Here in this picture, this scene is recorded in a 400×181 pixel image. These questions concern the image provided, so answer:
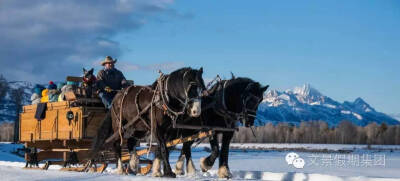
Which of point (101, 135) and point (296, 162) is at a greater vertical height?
point (101, 135)

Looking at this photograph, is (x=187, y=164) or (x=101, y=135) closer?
(x=187, y=164)

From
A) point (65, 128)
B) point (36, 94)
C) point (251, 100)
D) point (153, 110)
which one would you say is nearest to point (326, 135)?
point (36, 94)

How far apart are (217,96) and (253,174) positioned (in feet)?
7.28

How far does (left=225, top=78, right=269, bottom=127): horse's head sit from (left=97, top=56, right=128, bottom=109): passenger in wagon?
3.14m

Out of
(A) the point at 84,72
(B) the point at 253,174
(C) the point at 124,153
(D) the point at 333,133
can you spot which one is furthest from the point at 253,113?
(D) the point at 333,133

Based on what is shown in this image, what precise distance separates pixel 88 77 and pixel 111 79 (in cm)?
60

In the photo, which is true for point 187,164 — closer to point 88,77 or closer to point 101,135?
point 101,135

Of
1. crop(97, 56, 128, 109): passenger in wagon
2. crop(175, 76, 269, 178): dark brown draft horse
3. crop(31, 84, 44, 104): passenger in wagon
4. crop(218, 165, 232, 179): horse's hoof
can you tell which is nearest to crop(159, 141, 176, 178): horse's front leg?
crop(175, 76, 269, 178): dark brown draft horse

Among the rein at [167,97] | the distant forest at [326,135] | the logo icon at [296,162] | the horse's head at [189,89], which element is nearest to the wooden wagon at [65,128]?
the rein at [167,97]

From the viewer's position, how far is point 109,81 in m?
15.7

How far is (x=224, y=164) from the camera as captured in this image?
42.8 ft

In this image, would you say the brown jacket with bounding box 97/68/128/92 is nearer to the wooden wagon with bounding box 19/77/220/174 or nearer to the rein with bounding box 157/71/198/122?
the wooden wagon with bounding box 19/77/220/174

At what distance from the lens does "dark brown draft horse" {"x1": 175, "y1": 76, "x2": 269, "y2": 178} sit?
529 inches

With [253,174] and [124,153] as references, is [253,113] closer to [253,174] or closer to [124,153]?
[253,174]
